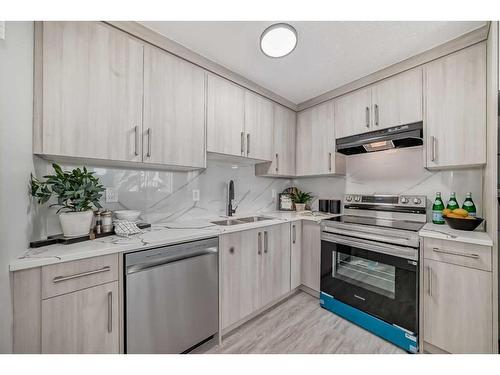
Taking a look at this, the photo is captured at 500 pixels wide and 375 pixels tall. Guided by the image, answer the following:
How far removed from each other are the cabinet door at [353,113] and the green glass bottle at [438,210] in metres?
0.87

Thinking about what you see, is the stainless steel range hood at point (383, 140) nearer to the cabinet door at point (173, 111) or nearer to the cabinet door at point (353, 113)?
the cabinet door at point (353, 113)

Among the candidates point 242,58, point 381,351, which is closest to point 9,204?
point 242,58

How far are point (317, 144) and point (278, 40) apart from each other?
1.31 meters

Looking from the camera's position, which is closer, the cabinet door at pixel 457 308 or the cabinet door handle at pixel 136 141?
the cabinet door at pixel 457 308

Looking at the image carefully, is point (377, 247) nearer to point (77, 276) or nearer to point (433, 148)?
point (433, 148)

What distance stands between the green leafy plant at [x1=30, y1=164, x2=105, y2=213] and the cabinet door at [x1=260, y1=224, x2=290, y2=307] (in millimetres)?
1304

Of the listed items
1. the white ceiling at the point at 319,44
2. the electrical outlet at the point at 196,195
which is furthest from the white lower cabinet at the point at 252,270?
the white ceiling at the point at 319,44

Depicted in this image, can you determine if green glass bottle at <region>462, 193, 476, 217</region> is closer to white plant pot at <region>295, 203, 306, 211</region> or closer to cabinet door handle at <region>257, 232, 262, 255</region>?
white plant pot at <region>295, 203, 306, 211</region>

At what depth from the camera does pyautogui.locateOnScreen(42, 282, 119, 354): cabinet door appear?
0.93 m

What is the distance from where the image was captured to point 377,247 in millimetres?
1621

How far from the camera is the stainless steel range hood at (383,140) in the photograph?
1.76 meters

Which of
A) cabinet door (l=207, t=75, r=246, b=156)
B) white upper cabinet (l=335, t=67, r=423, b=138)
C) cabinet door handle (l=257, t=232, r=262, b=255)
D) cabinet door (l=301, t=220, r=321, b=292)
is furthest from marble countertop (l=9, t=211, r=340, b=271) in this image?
white upper cabinet (l=335, t=67, r=423, b=138)

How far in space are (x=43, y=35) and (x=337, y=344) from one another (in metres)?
2.72

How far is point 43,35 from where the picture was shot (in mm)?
1080
